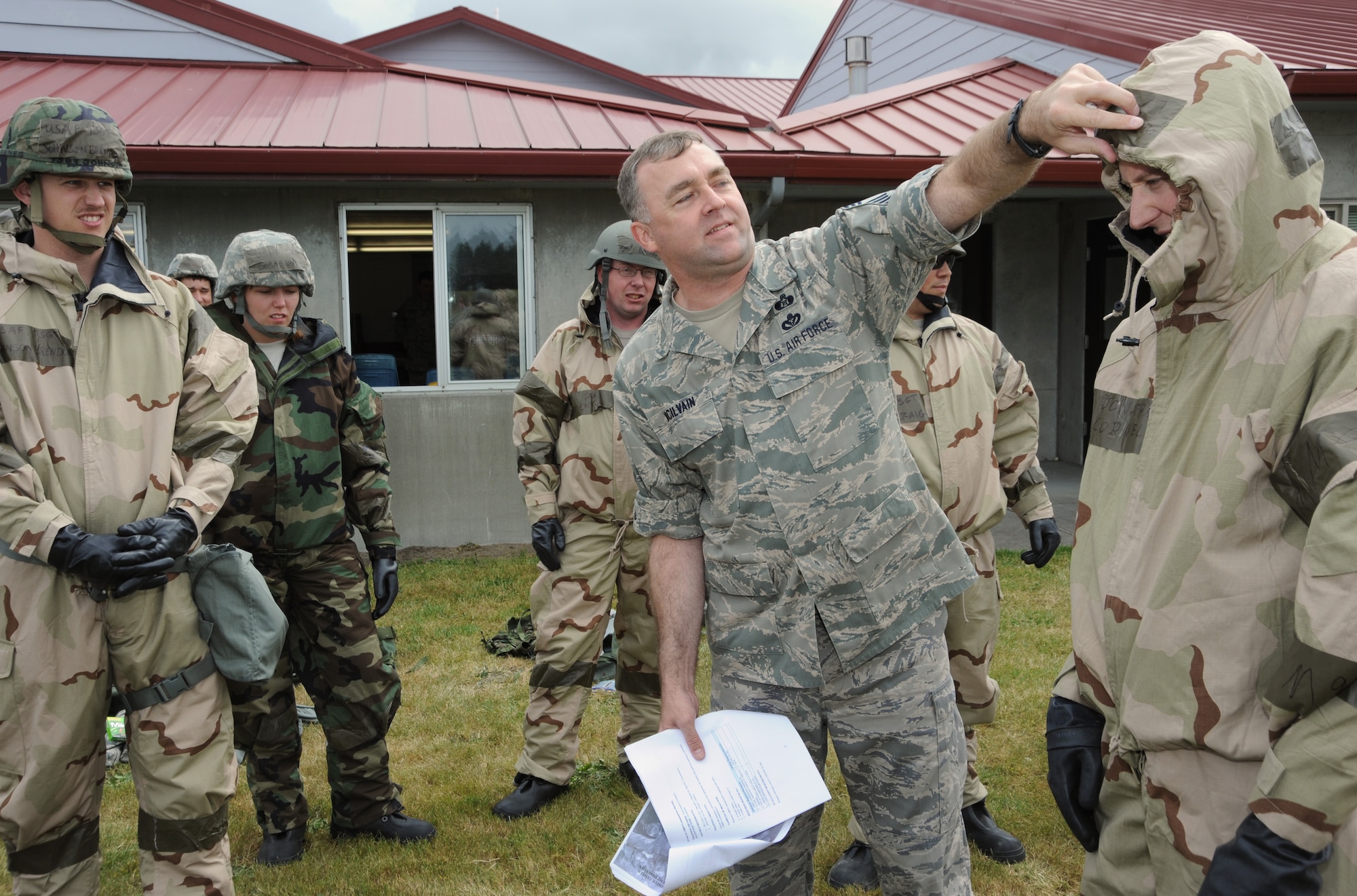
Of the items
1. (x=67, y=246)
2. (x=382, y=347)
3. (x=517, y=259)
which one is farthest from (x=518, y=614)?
(x=382, y=347)

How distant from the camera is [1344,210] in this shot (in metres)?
8.85

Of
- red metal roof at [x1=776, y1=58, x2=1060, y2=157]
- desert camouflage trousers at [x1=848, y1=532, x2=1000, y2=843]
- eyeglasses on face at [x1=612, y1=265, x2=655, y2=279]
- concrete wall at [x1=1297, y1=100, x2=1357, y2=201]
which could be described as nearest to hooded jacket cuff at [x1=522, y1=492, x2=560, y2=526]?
eyeglasses on face at [x1=612, y1=265, x2=655, y2=279]

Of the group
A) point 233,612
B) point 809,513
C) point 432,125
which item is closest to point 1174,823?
point 809,513

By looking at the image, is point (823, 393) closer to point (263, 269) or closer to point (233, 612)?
point (233, 612)

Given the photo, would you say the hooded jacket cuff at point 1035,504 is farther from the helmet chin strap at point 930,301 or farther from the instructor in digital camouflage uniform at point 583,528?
the instructor in digital camouflage uniform at point 583,528

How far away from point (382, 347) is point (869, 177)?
7.08 metres

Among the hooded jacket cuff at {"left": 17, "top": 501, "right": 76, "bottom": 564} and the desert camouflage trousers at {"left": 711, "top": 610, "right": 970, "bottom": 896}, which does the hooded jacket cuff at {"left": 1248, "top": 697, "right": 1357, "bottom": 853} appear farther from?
the hooded jacket cuff at {"left": 17, "top": 501, "right": 76, "bottom": 564}

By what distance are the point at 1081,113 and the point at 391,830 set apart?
3.54 meters

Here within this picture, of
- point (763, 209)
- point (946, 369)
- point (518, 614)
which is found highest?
point (763, 209)

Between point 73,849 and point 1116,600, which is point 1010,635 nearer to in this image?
point 1116,600

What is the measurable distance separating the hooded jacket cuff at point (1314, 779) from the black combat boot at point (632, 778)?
3.05 m

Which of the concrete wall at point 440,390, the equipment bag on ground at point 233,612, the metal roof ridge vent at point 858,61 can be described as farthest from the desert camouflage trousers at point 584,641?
the metal roof ridge vent at point 858,61

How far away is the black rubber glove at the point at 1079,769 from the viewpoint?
192 centimetres

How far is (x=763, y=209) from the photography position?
27.2ft
